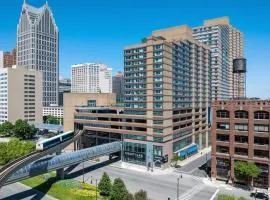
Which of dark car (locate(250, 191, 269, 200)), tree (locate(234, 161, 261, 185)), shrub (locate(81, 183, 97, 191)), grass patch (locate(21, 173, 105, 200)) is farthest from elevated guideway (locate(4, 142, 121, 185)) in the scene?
dark car (locate(250, 191, 269, 200))

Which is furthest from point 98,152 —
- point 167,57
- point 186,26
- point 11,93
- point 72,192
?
point 11,93

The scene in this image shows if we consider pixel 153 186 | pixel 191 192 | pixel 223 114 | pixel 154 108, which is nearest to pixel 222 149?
pixel 223 114

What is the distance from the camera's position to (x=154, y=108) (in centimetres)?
10062

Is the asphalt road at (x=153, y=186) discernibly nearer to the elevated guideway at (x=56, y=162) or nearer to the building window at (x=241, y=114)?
the elevated guideway at (x=56, y=162)

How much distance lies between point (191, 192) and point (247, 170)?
53.5ft

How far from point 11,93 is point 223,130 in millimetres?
163154

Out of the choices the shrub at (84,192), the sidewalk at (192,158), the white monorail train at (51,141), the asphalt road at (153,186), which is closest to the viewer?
the shrub at (84,192)

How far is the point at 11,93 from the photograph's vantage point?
196375 millimetres

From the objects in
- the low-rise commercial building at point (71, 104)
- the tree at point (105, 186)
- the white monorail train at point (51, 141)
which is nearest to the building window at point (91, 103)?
the low-rise commercial building at point (71, 104)

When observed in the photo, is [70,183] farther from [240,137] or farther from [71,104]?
[71,104]

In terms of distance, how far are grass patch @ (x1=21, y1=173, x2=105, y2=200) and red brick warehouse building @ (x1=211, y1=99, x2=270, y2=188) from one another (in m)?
38.4

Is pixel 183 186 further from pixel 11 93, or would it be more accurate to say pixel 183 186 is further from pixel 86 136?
pixel 11 93

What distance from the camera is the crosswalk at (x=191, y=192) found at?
70.4 metres

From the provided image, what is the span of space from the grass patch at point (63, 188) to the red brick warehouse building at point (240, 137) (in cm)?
3842
